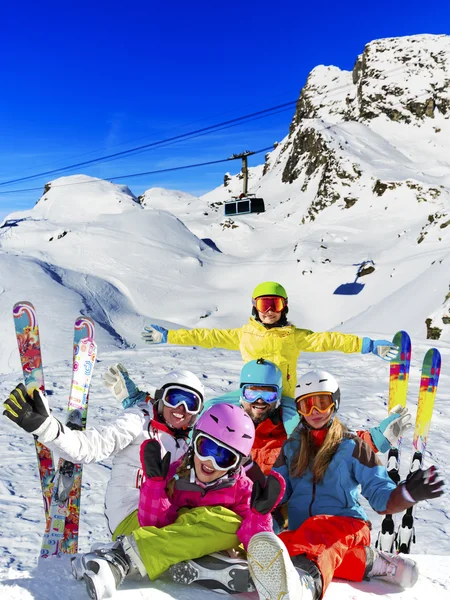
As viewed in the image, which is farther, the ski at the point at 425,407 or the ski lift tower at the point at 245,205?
the ski lift tower at the point at 245,205

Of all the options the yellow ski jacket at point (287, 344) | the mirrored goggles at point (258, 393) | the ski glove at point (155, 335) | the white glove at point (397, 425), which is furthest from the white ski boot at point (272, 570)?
the ski glove at point (155, 335)

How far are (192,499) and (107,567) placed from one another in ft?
1.61

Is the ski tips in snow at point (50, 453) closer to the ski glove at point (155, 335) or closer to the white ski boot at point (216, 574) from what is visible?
the ski glove at point (155, 335)

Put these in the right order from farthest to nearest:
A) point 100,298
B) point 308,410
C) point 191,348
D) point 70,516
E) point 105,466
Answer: point 100,298 < point 191,348 < point 105,466 < point 70,516 < point 308,410

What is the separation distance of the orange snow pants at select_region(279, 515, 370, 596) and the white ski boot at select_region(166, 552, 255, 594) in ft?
0.83

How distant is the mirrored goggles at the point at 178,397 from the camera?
297 centimetres

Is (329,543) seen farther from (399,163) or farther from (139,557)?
(399,163)

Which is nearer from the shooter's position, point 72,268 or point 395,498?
point 395,498

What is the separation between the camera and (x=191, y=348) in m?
9.70

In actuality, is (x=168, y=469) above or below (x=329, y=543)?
above

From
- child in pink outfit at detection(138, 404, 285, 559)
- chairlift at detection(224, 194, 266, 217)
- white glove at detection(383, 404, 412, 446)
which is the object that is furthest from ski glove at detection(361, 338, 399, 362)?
chairlift at detection(224, 194, 266, 217)

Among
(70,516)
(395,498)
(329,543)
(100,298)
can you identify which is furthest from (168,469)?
(100,298)

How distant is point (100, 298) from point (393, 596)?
61.4 ft

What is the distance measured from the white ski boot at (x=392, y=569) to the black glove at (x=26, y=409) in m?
1.77
